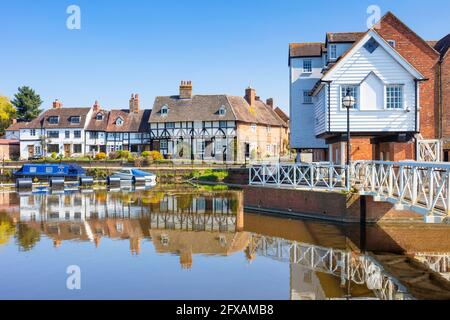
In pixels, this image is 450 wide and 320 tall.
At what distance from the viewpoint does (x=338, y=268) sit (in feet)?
45.2

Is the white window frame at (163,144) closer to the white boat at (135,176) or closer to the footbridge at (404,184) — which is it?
the white boat at (135,176)

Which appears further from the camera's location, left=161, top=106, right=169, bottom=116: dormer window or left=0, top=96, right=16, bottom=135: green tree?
left=0, top=96, right=16, bottom=135: green tree

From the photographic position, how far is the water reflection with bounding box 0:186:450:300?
11805 millimetres

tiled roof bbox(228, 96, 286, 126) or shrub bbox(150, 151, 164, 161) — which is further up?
tiled roof bbox(228, 96, 286, 126)

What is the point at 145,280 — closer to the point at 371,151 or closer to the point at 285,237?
the point at 285,237

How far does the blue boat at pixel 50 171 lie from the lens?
163 ft

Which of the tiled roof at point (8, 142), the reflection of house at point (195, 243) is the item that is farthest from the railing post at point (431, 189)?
the tiled roof at point (8, 142)

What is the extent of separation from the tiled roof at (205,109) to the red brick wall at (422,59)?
29.3 metres

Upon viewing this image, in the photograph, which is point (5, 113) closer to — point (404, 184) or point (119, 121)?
point (119, 121)

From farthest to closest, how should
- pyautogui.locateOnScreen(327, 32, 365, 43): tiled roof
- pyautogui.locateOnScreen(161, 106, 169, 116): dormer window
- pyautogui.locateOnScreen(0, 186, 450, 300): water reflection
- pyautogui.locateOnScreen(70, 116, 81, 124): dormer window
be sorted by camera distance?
1. pyautogui.locateOnScreen(70, 116, 81, 124): dormer window
2. pyautogui.locateOnScreen(161, 106, 169, 116): dormer window
3. pyautogui.locateOnScreen(327, 32, 365, 43): tiled roof
4. pyautogui.locateOnScreen(0, 186, 450, 300): water reflection

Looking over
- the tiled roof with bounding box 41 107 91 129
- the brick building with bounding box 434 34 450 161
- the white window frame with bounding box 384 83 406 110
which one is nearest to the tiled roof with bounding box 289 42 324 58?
the brick building with bounding box 434 34 450 161

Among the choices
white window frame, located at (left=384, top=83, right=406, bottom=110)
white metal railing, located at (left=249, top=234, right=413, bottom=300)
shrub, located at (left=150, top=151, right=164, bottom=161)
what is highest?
white window frame, located at (left=384, top=83, right=406, bottom=110)

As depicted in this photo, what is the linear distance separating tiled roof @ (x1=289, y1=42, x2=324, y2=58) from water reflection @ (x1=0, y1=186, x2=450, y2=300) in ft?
44.9

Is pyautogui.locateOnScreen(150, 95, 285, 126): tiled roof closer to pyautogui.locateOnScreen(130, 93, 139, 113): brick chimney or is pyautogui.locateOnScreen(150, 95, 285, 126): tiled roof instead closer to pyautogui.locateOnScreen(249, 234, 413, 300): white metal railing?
pyautogui.locateOnScreen(130, 93, 139, 113): brick chimney
